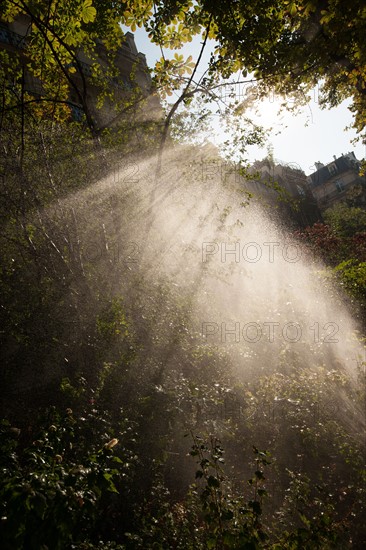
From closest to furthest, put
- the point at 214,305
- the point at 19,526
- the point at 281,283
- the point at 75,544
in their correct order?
the point at 19,526
the point at 75,544
the point at 214,305
the point at 281,283

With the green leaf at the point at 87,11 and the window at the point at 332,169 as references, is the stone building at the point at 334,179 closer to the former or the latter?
the window at the point at 332,169

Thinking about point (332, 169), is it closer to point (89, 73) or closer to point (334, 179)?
point (334, 179)

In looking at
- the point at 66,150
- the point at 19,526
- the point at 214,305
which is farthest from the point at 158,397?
the point at 66,150

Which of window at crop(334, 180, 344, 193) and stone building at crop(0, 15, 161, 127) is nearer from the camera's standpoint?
stone building at crop(0, 15, 161, 127)

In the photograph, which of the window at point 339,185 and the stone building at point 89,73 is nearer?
the stone building at point 89,73

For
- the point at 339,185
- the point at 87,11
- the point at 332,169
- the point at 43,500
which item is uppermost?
the point at 87,11

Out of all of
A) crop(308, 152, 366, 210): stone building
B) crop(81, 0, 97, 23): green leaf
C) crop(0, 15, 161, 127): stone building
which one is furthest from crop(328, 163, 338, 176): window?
crop(81, 0, 97, 23): green leaf

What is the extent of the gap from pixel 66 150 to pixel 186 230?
4689 millimetres

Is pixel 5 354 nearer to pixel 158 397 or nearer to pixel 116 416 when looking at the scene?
pixel 116 416

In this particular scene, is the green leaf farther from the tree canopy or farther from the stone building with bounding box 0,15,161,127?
the stone building with bounding box 0,15,161,127

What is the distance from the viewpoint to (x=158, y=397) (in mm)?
4465

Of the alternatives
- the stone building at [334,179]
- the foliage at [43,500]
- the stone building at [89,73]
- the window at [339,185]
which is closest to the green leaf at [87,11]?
the stone building at [89,73]

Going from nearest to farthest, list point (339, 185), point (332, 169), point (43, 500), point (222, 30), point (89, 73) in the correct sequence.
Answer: point (43, 500), point (222, 30), point (89, 73), point (339, 185), point (332, 169)

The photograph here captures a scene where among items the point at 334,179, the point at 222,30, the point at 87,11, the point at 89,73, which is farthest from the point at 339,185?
the point at 87,11
